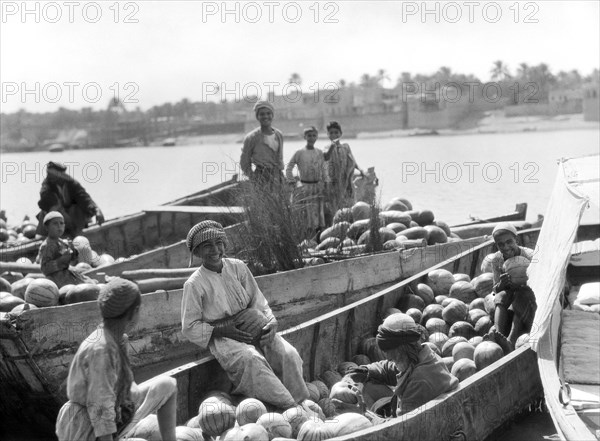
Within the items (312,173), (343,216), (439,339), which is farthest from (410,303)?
(312,173)

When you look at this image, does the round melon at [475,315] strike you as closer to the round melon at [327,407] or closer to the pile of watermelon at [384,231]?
the round melon at [327,407]

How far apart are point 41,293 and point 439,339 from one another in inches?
133

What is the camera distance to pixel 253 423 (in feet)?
19.2

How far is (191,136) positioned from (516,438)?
287ft

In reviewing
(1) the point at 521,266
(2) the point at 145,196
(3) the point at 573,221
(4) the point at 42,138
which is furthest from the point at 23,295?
(4) the point at 42,138

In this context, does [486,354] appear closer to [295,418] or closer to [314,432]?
[295,418]

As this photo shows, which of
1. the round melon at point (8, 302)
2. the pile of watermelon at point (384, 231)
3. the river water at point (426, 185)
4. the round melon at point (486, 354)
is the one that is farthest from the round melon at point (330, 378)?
the river water at point (426, 185)

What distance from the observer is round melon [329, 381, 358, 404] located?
6.77 m

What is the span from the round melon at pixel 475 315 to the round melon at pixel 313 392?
1970mm

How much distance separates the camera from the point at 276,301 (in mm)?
8859

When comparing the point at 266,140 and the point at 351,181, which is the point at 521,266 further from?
the point at 351,181

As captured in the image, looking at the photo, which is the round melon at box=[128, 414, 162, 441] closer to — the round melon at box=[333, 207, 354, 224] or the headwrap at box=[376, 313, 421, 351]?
the headwrap at box=[376, 313, 421, 351]

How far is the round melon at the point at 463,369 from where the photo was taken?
23.3 feet

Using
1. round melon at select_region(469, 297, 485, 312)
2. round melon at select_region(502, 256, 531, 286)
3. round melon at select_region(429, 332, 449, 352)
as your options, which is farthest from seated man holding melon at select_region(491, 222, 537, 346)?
round melon at select_region(469, 297, 485, 312)
